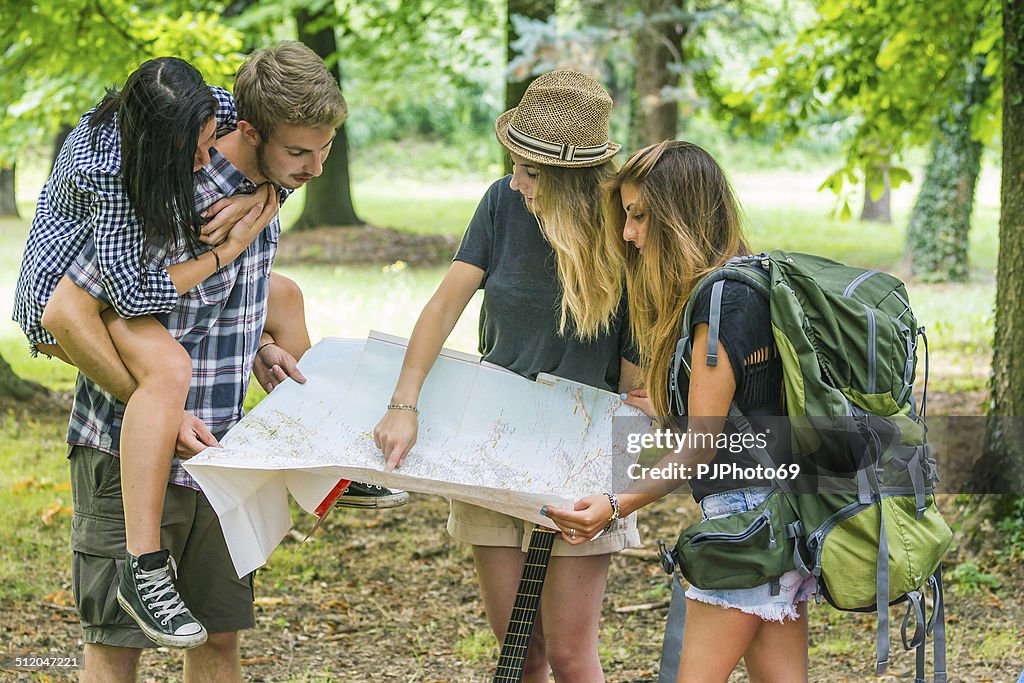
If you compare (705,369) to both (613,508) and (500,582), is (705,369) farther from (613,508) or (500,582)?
(500,582)

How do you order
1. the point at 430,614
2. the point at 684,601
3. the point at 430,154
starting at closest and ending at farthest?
the point at 684,601, the point at 430,614, the point at 430,154

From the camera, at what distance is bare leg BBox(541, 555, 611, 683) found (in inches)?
108

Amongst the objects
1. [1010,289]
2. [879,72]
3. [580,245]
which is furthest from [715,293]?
[879,72]

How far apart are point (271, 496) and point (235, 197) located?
2.46 ft

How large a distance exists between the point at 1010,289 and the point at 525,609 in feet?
10.2

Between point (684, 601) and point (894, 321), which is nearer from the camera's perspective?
point (894, 321)

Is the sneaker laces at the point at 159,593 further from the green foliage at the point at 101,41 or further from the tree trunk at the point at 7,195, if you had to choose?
the tree trunk at the point at 7,195


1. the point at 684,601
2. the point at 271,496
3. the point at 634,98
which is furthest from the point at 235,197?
the point at 634,98

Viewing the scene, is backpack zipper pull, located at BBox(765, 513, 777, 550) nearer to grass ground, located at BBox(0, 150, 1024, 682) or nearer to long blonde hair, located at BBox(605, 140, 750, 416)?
long blonde hair, located at BBox(605, 140, 750, 416)

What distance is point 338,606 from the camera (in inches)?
191

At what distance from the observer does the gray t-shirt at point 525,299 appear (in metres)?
2.77

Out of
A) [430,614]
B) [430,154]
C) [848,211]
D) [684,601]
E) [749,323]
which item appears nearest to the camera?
[749,323]

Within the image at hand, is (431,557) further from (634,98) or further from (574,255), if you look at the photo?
(634,98)

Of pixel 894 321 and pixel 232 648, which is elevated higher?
pixel 894 321
